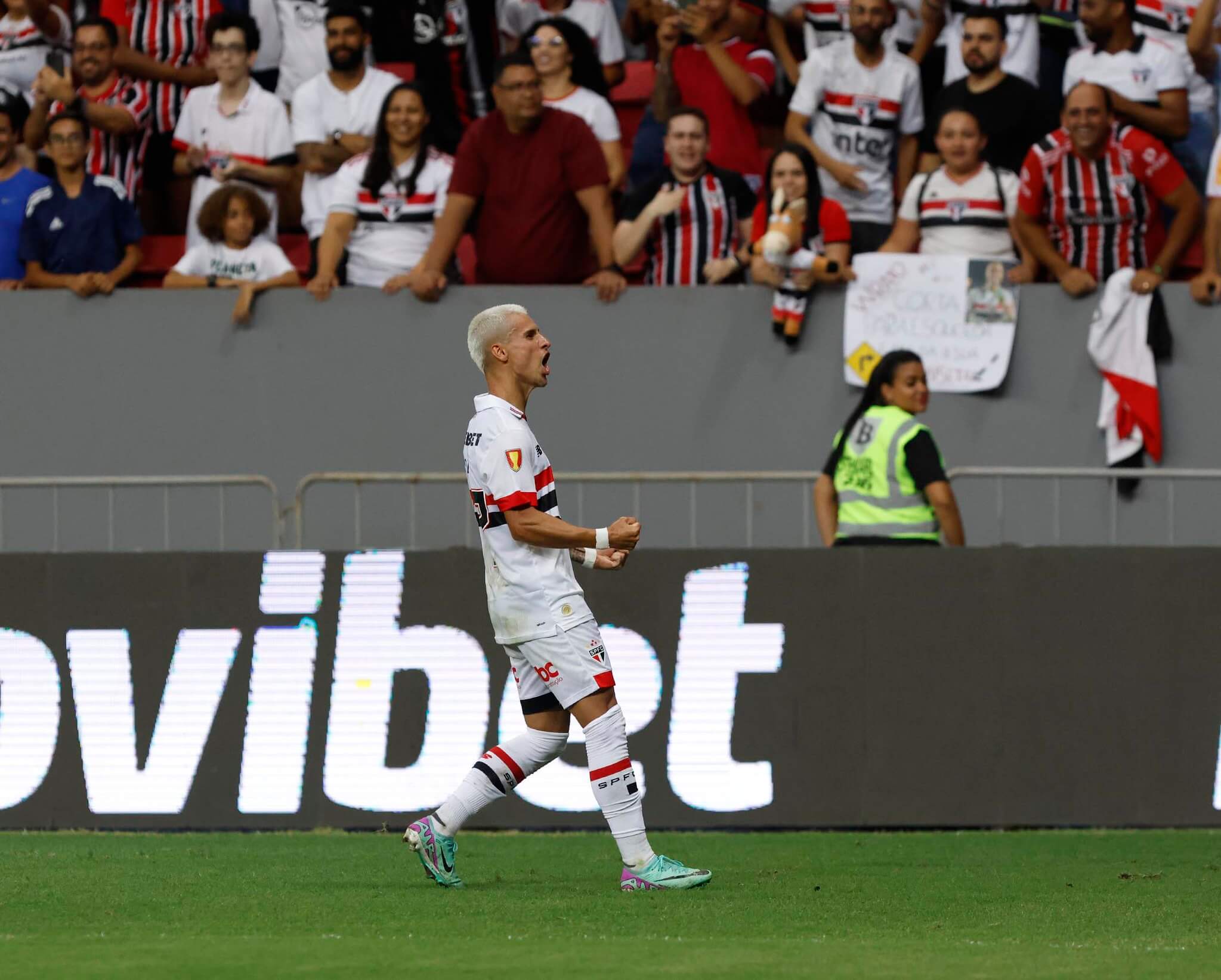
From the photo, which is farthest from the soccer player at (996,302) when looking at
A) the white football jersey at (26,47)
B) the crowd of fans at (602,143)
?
the white football jersey at (26,47)

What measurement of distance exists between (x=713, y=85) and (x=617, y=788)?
24.7 feet

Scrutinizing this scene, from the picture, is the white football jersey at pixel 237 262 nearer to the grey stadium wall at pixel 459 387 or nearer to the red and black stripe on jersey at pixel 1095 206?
the grey stadium wall at pixel 459 387

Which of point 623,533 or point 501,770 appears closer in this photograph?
point 623,533

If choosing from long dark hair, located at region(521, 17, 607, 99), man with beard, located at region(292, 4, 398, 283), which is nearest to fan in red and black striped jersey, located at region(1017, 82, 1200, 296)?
long dark hair, located at region(521, 17, 607, 99)

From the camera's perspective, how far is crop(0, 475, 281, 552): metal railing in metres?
10.5

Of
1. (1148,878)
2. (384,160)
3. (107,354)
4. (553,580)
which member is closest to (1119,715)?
(1148,878)

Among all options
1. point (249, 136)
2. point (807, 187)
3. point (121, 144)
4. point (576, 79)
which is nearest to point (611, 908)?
point (807, 187)

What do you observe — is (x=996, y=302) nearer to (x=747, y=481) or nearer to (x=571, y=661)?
(x=747, y=481)

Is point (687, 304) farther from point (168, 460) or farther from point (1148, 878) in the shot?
point (1148, 878)

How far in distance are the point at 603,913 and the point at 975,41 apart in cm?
795

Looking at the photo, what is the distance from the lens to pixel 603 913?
682 cm

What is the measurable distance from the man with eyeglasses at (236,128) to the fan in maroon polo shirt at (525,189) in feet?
5.86

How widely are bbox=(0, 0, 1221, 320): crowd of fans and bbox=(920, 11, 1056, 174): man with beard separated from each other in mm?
16

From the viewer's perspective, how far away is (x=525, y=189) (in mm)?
12617
